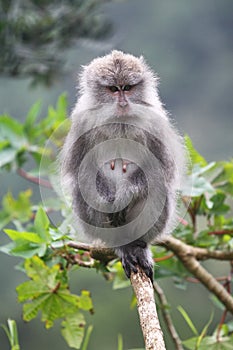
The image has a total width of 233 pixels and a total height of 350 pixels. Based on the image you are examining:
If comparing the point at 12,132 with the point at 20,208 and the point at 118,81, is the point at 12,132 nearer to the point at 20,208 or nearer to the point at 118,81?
the point at 20,208

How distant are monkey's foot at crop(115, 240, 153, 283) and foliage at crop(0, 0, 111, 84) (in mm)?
1793

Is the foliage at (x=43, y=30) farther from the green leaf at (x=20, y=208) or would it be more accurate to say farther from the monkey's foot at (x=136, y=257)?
the monkey's foot at (x=136, y=257)

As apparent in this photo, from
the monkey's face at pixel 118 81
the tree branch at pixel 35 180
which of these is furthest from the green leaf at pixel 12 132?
the monkey's face at pixel 118 81

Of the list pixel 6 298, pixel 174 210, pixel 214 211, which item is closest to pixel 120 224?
pixel 174 210

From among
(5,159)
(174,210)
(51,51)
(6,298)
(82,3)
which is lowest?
(174,210)

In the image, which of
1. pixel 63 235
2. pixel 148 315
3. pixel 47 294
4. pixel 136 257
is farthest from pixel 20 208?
pixel 148 315

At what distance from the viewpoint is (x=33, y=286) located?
2078mm

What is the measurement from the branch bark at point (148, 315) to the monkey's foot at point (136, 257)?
0.32 feet

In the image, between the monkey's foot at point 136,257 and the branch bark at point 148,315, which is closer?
the branch bark at point 148,315

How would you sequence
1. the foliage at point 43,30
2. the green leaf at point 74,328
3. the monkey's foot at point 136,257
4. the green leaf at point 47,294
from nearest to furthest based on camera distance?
1. the monkey's foot at point 136,257
2. the green leaf at point 47,294
3. the green leaf at point 74,328
4. the foliage at point 43,30

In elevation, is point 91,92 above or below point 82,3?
below

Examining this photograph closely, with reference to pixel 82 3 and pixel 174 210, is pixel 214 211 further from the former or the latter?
pixel 82 3

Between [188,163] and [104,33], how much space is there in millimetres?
1592

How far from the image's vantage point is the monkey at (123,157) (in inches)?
75.5
